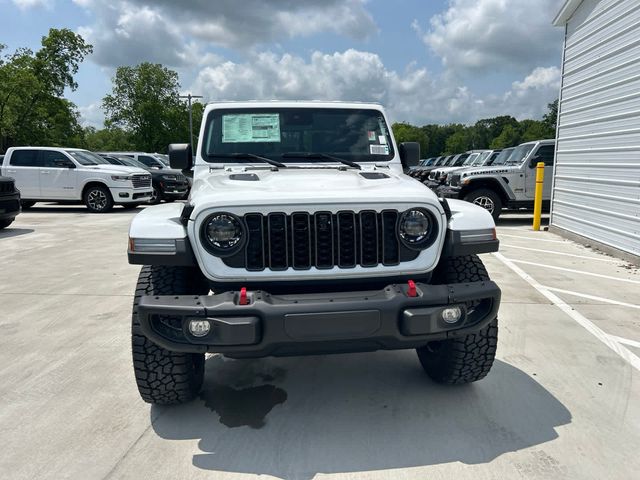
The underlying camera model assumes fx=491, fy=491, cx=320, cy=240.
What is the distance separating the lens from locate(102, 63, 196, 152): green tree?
184 feet

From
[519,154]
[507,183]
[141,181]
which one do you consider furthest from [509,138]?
[141,181]

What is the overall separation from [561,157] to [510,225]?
1979 millimetres

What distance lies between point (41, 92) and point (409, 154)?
3152 cm

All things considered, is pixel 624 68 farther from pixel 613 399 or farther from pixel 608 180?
pixel 613 399

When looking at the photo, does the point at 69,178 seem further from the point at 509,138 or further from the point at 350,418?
the point at 509,138

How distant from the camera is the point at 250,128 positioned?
3.78 m

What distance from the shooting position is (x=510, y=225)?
1136 cm

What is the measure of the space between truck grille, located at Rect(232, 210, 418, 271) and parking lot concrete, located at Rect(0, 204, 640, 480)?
960 millimetres

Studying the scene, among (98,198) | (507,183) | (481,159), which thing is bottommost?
(98,198)

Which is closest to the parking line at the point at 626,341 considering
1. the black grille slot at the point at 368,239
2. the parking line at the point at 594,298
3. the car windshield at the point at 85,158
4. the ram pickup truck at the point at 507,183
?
the parking line at the point at 594,298

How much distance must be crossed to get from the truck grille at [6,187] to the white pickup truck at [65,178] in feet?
11.3

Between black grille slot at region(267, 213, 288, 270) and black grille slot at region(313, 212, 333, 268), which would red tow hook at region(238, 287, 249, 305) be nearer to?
black grille slot at region(267, 213, 288, 270)

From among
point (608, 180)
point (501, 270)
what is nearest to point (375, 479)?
point (501, 270)

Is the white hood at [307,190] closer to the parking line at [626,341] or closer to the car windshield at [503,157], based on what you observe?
the parking line at [626,341]
